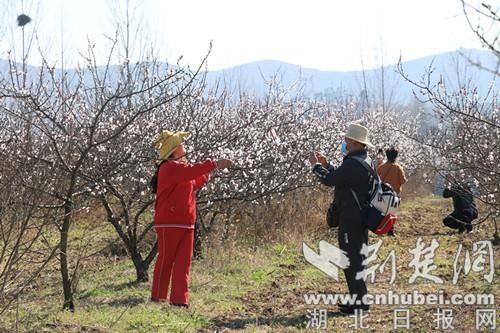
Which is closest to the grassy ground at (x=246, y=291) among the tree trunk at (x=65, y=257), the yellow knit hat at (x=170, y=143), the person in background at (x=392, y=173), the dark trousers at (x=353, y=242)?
the tree trunk at (x=65, y=257)

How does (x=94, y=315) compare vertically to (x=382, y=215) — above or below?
below

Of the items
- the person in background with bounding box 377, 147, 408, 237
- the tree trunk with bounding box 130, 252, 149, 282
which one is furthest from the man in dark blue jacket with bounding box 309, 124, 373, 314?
the person in background with bounding box 377, 147, 408, 237

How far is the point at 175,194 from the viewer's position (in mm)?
5469

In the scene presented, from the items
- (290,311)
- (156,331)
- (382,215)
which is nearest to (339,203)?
(382,215)

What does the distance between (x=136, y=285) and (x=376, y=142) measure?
14.6 metres

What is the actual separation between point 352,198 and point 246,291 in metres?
1.76

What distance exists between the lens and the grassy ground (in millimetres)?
5066

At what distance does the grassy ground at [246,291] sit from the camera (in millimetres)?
5066

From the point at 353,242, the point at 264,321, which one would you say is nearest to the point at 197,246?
the point at 264,321

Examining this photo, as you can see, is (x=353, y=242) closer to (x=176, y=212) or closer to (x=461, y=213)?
(x=176, y=212)

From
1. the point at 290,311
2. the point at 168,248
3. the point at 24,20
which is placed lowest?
the point at 290,311

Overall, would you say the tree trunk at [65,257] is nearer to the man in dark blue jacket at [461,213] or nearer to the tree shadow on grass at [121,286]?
the tree shadow on grass at [121,286]

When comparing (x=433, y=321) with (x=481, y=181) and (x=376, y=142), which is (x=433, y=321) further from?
(x=376, y=142)

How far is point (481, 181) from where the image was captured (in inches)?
279
